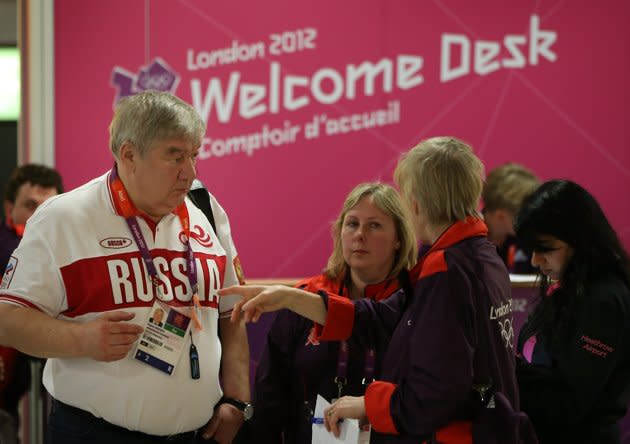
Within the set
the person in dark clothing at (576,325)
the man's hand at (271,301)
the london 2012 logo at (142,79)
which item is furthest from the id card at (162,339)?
the london 2012 logo at (142,79)

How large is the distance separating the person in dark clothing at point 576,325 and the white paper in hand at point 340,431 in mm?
580

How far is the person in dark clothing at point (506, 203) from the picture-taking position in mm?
4543

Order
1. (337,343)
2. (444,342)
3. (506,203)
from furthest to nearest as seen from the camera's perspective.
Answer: (506,203) → (337,343) → (444,342)

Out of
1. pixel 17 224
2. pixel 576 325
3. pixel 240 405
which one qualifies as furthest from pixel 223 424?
pixel 17 224

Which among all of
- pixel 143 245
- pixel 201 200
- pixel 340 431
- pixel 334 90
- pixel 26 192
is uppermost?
pixel 334 90

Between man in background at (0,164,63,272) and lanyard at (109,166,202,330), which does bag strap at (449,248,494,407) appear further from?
man in background at (0,164,63,272)

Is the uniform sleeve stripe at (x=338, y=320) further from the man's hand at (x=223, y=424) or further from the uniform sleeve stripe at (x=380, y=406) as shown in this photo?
the man's hand at (x=223, y=424)

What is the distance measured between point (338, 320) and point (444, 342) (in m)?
0.37

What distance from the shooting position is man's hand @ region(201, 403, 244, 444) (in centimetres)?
227

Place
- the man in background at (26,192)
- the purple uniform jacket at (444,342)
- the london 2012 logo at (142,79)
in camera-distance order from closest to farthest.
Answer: the purple uniform jacket at (444,342), the man in background at (26,192), the london 2012 logo at (142,79)

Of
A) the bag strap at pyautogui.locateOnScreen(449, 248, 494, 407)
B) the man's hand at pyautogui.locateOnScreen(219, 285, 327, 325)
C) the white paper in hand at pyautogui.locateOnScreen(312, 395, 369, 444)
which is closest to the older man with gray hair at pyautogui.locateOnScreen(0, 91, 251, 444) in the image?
the man's hand at pyautogui.locateOnScreen(219, 285, 327, 325)

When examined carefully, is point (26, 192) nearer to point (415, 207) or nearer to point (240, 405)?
point (240, 405)

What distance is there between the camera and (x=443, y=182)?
2.10 metres

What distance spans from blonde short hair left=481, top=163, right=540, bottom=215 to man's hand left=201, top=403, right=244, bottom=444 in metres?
Result: 2.60
